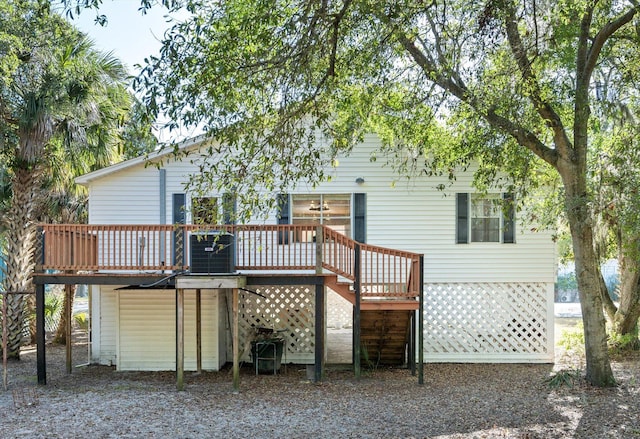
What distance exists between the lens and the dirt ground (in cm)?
776

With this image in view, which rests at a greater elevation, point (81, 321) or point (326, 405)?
point (326, 405)

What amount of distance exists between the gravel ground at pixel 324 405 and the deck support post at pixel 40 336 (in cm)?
25

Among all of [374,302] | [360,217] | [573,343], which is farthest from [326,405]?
[573,343]

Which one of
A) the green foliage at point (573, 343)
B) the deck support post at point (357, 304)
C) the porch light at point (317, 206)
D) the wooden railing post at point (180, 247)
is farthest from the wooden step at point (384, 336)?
the green foliage at point (573, 343)

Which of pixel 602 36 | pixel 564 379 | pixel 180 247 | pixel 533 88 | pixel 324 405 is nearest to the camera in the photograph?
pixel 324 405

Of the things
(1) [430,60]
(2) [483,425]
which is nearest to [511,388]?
(2) [483,425]

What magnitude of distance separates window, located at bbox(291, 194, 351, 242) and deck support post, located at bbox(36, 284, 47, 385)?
5.00 m

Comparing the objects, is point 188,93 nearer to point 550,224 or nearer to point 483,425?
point 483,425

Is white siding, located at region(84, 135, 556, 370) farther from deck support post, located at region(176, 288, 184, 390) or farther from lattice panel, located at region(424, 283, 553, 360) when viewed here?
deck support post, located at region(176, 288, 184, 390)

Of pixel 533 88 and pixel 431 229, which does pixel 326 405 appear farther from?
pixel 533 88

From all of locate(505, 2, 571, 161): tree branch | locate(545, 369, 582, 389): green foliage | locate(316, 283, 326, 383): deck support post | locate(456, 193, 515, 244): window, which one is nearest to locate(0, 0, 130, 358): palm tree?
locate(316, 283, 326, 383): deck support post

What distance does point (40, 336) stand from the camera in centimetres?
1056

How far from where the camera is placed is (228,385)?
1077 centimetres

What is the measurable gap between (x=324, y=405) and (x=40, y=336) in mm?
5236
